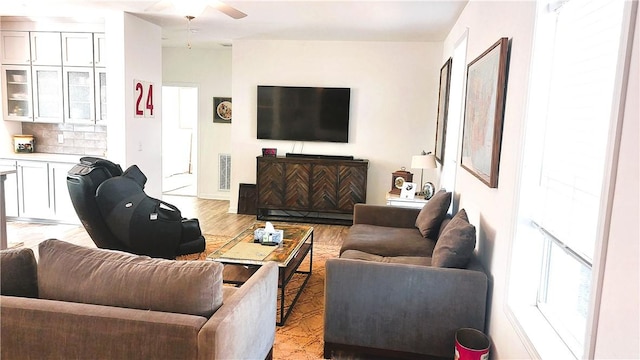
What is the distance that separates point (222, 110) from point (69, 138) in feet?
8.13

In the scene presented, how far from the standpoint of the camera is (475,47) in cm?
355

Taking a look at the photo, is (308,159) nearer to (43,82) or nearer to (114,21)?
→ (114,21)

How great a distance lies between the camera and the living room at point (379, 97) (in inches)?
92.4

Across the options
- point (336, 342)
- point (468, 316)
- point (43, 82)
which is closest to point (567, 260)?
point (468, 316)

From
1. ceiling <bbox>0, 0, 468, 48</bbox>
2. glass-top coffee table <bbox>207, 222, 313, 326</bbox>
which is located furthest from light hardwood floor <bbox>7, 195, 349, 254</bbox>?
ceiling <bbox>0, 0, 468, 48</bbox>

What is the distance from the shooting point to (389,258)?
324 centimetres

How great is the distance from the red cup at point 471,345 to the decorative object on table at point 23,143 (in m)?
6.10

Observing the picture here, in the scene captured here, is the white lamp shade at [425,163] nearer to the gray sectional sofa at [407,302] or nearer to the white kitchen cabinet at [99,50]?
the gray sectional sofa at [407,302]

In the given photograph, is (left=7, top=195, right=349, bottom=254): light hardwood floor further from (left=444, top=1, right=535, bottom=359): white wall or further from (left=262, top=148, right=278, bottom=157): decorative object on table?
(left=444, top=1, right=535, bottom=359): white wall

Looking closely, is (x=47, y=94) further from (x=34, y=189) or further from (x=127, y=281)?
(x=127, y=281)

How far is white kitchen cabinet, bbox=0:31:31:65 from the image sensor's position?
229 inches

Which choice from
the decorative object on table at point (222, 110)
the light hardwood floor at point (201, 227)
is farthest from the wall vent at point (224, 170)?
the decorative object on table at point (222, 110)

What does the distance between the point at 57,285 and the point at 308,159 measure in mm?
4710

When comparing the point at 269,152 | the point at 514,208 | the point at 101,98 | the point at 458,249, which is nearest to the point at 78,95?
the point at 101,98
